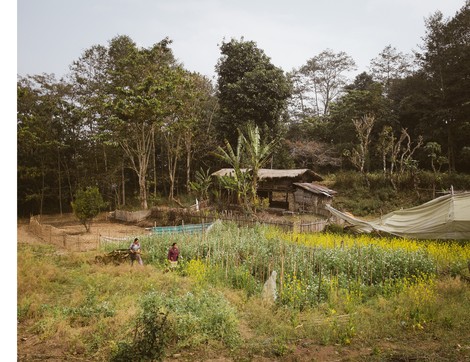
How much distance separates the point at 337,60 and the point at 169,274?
2187 centimetres

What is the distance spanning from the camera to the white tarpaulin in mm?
7098

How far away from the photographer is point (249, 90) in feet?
57.7

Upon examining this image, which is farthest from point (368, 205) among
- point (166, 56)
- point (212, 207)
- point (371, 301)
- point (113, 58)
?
point (113, 58)

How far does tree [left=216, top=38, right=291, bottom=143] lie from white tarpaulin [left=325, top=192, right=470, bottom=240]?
10.1 m

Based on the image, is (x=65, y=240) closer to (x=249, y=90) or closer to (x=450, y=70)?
(x=249, y=90)

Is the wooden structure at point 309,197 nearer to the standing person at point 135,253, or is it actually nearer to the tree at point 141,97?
the tree at point 141,97

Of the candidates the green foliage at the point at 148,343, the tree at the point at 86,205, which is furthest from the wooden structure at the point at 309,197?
the green foliage at the point at 148,343

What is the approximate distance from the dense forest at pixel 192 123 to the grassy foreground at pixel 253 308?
27.1 feet

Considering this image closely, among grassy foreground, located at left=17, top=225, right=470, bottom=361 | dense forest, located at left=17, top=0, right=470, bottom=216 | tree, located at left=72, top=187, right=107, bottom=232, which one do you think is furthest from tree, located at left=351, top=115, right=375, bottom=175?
tree, located at left=72, top=187, right=107, bottom=232

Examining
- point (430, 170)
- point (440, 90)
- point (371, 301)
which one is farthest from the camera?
point (430, 170)

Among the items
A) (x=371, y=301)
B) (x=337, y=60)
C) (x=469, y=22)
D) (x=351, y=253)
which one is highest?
(x=337, y=60)

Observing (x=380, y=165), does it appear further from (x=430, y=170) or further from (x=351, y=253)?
(x=351, y=253)

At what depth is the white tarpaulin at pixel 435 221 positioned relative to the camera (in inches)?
279
